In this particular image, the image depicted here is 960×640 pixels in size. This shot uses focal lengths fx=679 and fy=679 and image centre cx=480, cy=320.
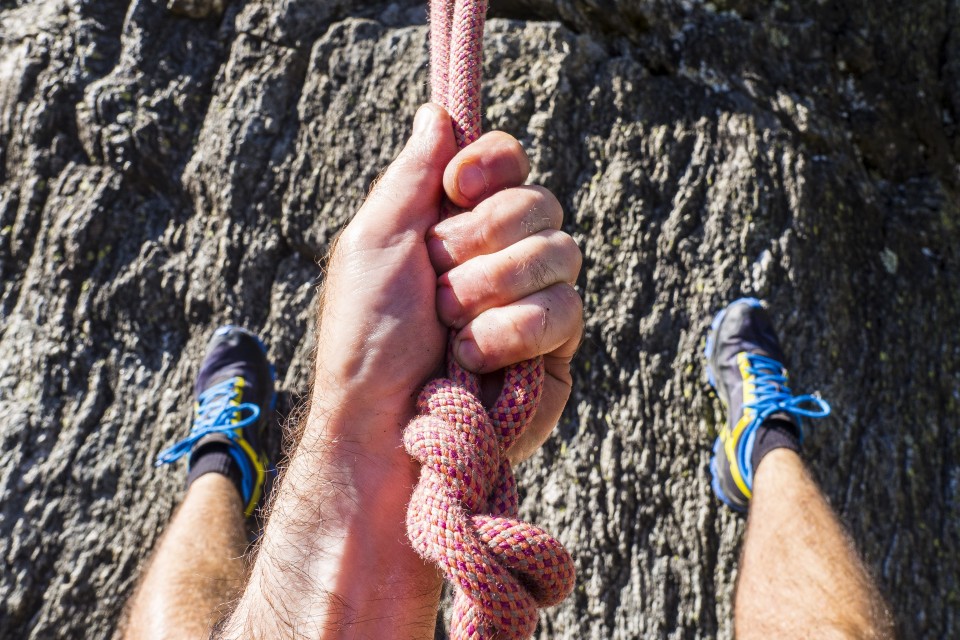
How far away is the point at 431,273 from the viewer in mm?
1811

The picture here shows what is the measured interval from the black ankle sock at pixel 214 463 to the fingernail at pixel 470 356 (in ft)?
5.68

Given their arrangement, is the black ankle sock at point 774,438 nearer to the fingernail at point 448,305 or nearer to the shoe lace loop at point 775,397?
the shoe lace loop at point 775,397

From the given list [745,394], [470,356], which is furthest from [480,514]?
[745,394]

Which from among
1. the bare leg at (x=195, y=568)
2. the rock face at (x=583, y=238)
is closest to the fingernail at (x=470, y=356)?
the rock face at (x=583, y=238)

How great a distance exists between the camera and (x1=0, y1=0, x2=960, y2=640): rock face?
9.36 ft

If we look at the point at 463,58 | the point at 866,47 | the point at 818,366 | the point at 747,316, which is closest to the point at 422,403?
the point at 463,58

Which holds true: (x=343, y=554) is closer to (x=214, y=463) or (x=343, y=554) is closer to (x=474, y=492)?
(x=474, y=492)

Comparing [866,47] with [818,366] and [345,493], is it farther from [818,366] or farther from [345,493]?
[345,493]

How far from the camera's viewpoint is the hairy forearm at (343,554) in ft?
5.60

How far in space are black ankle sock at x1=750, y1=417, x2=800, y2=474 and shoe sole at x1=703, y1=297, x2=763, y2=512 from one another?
0.15 meters

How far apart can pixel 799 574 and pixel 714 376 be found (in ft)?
2.77

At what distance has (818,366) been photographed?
3.01 m

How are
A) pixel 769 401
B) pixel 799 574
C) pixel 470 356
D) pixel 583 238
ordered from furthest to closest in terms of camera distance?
pixel 583 238
pixel 769 401
pixel 799 574
pixel 470 356

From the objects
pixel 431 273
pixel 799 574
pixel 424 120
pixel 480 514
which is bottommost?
pixel 799 574
